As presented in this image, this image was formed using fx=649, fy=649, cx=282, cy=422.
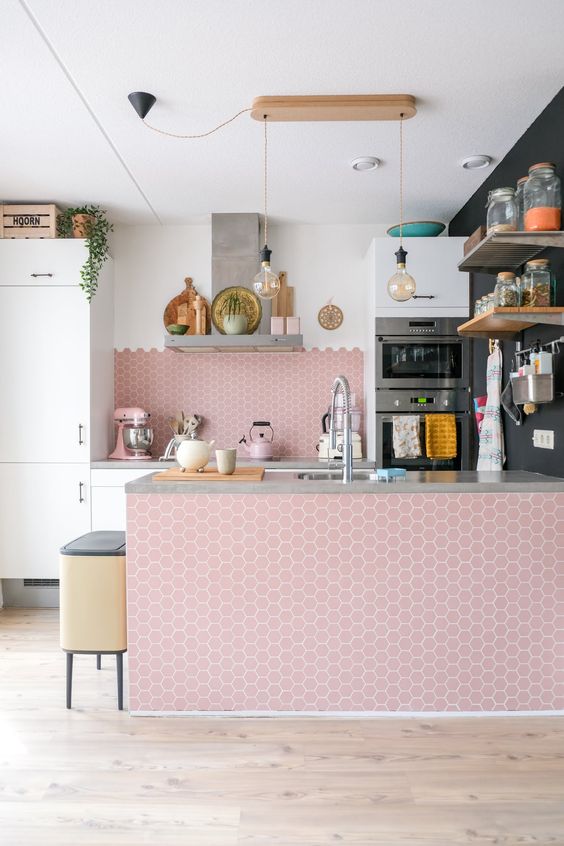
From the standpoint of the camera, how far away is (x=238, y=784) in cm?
206

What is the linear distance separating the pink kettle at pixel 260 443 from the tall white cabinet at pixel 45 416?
1.06m

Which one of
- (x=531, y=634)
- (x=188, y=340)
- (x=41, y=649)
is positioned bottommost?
(x=41, y=649)

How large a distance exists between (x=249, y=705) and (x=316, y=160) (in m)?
2.66

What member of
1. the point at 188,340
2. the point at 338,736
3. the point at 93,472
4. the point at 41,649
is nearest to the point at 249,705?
the point at 338,736

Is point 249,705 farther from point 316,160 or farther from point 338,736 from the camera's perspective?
point 316,160

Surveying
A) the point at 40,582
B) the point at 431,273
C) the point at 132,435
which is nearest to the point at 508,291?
the point at 431,273

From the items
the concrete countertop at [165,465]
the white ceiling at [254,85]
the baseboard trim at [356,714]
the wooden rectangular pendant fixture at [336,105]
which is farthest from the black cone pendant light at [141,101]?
the baseboard trim at [356,714]

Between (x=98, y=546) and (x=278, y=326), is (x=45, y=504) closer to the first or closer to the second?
(x=98, y=546)

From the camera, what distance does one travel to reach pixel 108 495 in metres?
4.06

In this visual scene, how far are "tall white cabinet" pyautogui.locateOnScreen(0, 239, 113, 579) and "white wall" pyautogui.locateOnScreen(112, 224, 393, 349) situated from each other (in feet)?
2.03

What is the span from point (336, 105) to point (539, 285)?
1155 millimetres

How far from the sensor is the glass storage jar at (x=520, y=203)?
2.64 metres

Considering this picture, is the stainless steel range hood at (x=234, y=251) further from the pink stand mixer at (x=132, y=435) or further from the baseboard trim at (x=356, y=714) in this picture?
the baseboard trim at (x=356, y=714)

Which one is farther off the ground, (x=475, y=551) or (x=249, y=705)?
(x=475, y=551)
